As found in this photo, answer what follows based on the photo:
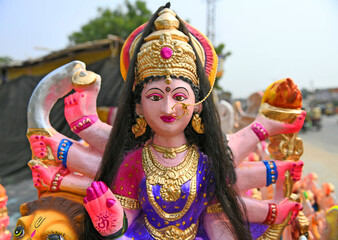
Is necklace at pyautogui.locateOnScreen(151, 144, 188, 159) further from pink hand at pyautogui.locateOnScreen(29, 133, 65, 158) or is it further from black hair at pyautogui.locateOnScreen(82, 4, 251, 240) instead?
pink hand at pyautogui.locateOnScreen(29, 133, 65, 158)

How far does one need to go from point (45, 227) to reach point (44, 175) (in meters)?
0.30

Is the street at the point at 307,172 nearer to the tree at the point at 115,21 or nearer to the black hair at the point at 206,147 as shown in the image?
the black hair at the point at 206,147

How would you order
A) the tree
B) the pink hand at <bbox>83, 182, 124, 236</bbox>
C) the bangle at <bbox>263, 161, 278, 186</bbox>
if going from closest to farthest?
1. the pink hand at <bbox>83, 182, 124, 236</bbox>
2. the bangle at <bbox>263, 161, 278, 186</bbox>
3. the tree

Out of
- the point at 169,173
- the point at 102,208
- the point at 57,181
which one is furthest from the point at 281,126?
the point at 57,181

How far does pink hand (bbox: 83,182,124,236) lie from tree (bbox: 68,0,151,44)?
11.4m

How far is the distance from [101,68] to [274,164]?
4.34 metres

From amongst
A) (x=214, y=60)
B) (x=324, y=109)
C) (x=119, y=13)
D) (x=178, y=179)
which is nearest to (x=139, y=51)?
(x=214, y=60)

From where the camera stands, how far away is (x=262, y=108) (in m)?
1.52

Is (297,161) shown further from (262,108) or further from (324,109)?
(324,109)

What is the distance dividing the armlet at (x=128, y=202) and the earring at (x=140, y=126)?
0.34 meters

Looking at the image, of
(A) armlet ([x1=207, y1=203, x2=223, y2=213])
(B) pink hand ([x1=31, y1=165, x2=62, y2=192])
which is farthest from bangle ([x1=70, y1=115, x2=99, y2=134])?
(A) armlet ([x1=207, y1=203, x2=223, y2=213])

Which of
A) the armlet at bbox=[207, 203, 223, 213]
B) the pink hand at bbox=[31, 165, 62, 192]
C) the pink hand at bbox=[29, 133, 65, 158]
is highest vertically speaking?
the pink hand at bbox=[29, 133, 65, 158]

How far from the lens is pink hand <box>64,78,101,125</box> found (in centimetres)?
145

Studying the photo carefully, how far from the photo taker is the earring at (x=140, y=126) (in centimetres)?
132
